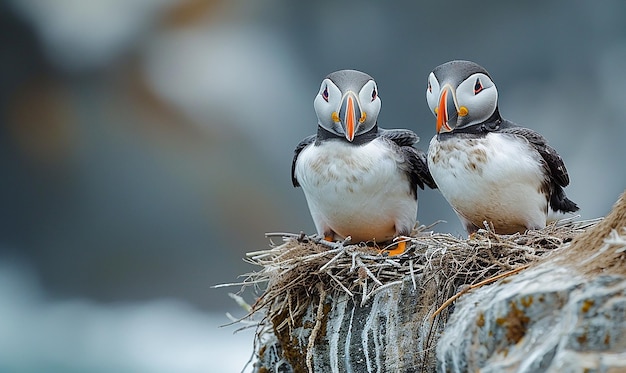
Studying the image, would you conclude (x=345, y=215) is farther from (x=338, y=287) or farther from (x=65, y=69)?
(x=65, y=69)

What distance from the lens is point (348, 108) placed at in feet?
10.5

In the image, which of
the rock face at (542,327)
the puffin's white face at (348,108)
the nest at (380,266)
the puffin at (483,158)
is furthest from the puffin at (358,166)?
the rock face at (542,327)

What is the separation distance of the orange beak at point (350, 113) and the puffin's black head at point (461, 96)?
0.32m

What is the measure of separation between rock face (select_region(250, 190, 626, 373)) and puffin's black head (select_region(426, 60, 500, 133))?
56 cm

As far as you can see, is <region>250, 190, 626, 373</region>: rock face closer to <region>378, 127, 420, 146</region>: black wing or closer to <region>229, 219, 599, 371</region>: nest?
<region>229, 219, 599, 371</region>: nest

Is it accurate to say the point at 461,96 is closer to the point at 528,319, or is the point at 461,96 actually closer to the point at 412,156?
the point at 412,156

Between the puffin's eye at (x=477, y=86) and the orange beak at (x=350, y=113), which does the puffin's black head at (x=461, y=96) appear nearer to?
the puffin's eye at (x=477, y=86)

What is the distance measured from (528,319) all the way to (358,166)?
1.56 m

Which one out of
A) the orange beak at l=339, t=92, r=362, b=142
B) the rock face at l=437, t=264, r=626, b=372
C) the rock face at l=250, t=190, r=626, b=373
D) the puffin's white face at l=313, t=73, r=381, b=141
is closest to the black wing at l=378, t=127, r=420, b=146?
the puffin's white face at l=313, t=73, r=381, b=141

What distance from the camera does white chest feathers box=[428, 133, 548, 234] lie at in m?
3.02

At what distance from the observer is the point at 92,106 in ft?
26.1

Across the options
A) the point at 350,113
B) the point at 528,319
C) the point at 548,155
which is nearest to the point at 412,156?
the point at 350,113

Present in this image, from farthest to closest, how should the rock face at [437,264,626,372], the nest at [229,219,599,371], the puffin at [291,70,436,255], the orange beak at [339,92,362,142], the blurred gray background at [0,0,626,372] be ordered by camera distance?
the blurred gray background at [0,0,626,372] → the puffin at [291,70,436,255] → the orange beak at [339,92,362,142] → the nest at [229,219,599,371] → the rock face at [437,264,626,372]

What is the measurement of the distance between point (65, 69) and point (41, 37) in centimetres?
42
